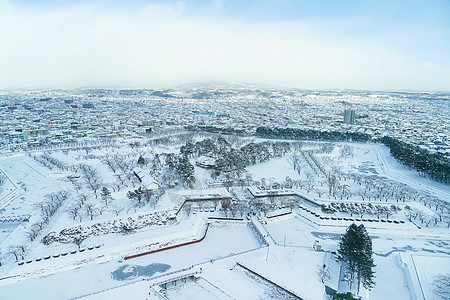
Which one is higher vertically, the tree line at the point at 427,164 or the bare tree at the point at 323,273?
the tree line at the point at 427,164

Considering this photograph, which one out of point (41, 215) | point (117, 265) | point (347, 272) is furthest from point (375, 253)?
point (41, 215)

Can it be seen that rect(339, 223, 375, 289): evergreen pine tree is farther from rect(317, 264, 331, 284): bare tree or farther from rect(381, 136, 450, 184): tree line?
rect(381, 136, 450, 184): tree line

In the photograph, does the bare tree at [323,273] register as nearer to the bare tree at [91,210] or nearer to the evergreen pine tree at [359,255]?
the evergreen pine tree at [359,255]

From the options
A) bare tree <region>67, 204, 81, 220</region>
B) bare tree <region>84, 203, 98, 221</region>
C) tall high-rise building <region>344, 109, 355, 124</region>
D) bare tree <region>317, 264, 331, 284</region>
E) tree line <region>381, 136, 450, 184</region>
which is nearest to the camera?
bare tree <region>317, 264, 331, 284</region>

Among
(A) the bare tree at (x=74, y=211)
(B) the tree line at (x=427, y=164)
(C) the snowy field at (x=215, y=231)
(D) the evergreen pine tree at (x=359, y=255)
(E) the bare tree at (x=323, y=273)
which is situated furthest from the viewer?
(B) the tree line at (x=427, y=164)

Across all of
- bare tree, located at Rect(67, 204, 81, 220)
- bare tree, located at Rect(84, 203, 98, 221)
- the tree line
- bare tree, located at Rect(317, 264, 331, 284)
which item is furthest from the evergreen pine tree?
the tree line

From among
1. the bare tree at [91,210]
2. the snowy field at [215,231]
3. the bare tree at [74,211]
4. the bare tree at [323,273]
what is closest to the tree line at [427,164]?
the snowy field at [215,231]

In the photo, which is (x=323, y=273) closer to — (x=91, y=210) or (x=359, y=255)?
(x=359, y=255)

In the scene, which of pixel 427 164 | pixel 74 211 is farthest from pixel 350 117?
pixel 74 211
